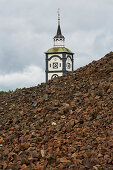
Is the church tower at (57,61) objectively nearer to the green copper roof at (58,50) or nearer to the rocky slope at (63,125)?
the green copper roof at (58,50)

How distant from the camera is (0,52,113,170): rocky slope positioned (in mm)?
7059

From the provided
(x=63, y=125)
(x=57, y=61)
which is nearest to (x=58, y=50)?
(x=57, y=61)

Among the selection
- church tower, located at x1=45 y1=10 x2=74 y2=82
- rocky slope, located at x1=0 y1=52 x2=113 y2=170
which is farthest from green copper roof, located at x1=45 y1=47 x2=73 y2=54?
rocky slope, located at x1=0 y1=52 x2=113 y2=170

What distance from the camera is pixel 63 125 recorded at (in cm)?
850

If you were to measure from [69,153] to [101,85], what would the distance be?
140 inches

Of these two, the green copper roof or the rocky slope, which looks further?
the green copper roof

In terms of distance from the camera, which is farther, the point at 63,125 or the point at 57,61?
the point at 57,61

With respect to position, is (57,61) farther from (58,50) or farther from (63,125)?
(63,125)

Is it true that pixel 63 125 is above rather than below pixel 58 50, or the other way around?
below

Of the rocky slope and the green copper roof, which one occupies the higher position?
the green copper roof

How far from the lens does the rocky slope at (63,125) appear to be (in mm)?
7059

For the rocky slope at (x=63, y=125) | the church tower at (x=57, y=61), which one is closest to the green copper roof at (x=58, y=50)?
the church tower at (x=57, y=61)

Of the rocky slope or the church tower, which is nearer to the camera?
the rocky slope

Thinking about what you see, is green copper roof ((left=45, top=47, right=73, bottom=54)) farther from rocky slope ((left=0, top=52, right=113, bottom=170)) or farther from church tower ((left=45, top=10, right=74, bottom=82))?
rocky slope ((left=0, top=52, right=113, bottom=170))
